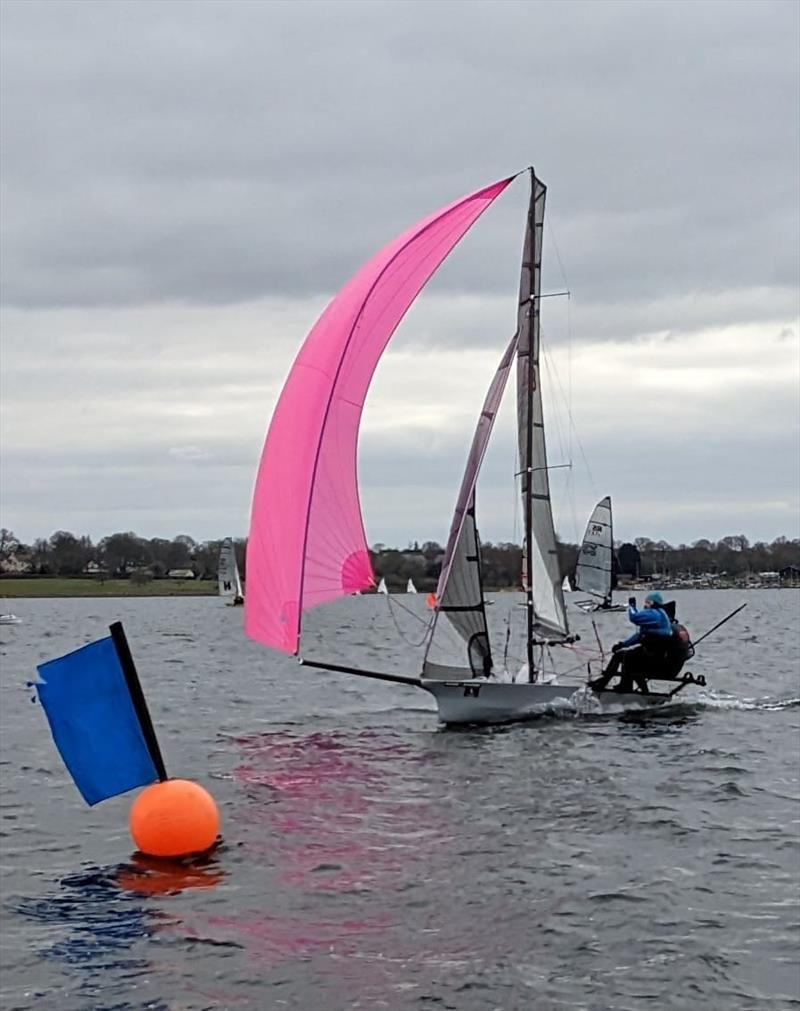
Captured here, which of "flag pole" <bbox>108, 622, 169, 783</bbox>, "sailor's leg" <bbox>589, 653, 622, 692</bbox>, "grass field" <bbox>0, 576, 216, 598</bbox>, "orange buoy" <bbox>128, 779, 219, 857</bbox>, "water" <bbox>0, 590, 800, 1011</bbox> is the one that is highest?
"grass field" <bbox>0, 576, 216, 598</bbox>

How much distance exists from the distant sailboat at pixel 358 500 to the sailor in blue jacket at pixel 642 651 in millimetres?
378

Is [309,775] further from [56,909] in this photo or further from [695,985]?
[695,985]

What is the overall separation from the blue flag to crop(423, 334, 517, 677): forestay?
7631 mm

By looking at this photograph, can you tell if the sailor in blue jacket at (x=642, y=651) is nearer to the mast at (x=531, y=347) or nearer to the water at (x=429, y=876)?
the water at (x=429, y=876)

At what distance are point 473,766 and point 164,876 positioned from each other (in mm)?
5724

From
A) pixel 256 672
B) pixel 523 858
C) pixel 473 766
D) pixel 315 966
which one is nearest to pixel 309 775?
pixel 473 766

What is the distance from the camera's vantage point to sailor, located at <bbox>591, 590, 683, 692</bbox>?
1948 centimetres

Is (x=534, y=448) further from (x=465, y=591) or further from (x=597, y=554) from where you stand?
(x=597, y=554)

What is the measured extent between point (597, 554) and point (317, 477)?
28.4 m

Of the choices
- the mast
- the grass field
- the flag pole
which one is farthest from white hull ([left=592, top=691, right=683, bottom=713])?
the grass field

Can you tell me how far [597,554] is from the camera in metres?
43.3

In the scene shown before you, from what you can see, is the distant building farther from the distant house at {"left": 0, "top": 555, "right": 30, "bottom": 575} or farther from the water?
the water

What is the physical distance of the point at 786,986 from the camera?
27.3 feet

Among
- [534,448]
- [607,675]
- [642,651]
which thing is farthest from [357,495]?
[642,651]
